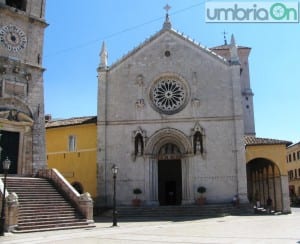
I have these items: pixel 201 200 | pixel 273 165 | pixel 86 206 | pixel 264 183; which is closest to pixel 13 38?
pixel 86 206

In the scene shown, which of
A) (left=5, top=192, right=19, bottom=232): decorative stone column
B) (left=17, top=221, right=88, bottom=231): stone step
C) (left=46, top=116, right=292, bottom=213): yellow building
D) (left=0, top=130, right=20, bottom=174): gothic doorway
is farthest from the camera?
(left=46, top=116, right=292, bottom=213): yellow building

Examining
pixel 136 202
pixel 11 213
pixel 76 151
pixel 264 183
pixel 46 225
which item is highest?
pixel 76 151

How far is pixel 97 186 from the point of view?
106 feet

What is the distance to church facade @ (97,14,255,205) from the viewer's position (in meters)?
31.2

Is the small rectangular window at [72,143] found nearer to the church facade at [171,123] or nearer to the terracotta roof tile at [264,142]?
the church facade at [171,123]

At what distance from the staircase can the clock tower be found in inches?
93.0

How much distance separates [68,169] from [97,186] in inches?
177

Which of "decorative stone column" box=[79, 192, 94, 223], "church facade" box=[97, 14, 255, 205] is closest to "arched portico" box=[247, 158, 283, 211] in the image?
"church facade" box=[97, 14, 255, 205]

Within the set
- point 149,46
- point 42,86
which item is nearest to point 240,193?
point 149,46

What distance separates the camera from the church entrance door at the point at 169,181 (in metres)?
32.8

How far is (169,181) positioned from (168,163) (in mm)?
1419

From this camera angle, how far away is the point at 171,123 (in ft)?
106

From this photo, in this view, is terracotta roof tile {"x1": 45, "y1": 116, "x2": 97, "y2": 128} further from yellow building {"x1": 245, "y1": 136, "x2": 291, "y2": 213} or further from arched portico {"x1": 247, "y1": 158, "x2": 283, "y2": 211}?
arched portico {"x1": 247, "y1": 158, "x2": 283, "y2": 211}

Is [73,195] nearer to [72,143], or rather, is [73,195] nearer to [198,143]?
[198,143]
